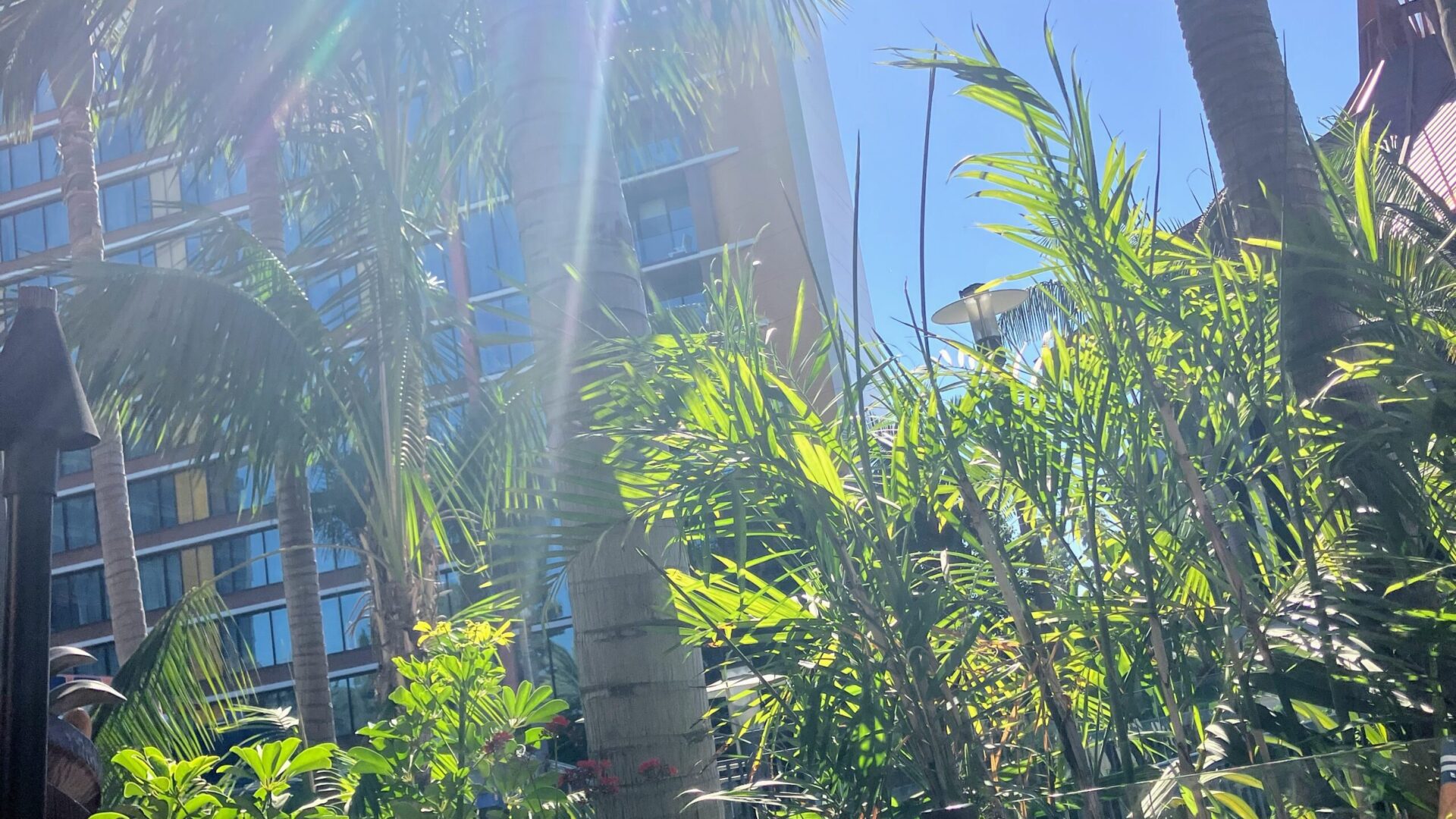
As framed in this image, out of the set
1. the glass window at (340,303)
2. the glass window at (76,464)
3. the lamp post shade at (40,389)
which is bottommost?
the lamp post shade at (40,389)

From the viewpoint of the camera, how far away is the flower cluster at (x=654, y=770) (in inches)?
130

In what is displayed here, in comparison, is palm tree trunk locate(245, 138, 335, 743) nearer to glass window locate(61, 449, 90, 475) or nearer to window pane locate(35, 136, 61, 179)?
glass window locate(61, 449, 90, 475)

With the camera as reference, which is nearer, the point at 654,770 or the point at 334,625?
the point at 654,770

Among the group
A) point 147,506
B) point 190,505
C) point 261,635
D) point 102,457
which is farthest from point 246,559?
point 102,457

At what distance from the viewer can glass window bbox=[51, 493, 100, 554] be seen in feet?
141

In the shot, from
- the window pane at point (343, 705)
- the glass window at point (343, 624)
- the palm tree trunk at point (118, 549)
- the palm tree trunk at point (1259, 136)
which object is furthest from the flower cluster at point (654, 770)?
the window pane at point (343, 705)

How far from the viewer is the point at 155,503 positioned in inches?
1676

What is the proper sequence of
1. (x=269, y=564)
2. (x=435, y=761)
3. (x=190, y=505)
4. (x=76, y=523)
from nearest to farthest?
(x=435, y=761), (x=269, y=564), (x=190, y=505), (x=76, y=523)

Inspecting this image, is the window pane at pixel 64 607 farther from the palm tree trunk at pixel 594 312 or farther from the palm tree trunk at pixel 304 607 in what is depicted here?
the palm tree trunk at pixel 594 312

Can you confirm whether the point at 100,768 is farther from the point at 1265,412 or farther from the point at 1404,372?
the point at 1404,372

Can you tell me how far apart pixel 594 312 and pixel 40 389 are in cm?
145

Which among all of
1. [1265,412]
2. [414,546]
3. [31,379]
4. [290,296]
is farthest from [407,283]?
[1265,412]

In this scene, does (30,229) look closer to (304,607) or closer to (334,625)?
(334,625)

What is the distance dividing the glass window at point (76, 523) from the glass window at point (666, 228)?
922 inches
